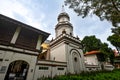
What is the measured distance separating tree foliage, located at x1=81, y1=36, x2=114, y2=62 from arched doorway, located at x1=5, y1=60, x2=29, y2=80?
26945 mm

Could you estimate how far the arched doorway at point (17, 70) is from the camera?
34.3 ft

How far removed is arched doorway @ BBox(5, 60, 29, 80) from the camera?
1045 centimetres

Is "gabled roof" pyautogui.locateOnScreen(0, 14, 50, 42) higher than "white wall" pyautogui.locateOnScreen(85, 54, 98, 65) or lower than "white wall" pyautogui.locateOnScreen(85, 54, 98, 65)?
higher

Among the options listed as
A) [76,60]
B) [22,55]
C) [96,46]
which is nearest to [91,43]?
[96,46]

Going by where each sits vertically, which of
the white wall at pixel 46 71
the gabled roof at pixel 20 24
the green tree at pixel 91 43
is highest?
the green tree at pixel 91 43

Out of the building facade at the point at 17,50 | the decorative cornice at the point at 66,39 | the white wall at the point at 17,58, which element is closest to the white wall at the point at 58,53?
the decorative cornice at the point at 66,39

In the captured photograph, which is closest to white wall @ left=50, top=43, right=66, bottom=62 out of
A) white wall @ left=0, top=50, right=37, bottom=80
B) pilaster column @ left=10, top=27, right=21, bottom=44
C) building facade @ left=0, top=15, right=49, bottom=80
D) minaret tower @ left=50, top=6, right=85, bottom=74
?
minaret tower @ left=50, top=6, right=85, bottom=74

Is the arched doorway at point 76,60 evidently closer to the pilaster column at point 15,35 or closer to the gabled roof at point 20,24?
the gabled roof at point 20,24

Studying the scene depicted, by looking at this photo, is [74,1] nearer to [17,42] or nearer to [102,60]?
[17,42]

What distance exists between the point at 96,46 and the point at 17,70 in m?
31.9

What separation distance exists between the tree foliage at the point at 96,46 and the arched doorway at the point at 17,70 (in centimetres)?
2694

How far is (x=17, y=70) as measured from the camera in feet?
36.8

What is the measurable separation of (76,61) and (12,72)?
1322cm

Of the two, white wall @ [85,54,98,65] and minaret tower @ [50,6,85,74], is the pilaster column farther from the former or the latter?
white wall @ [85,54,98,65]
